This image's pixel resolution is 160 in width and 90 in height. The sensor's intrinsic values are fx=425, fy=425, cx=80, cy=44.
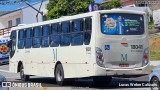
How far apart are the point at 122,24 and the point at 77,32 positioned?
77.2 inches

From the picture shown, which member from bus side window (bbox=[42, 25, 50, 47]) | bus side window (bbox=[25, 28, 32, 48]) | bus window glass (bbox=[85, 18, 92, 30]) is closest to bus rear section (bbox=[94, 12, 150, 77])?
bus window glass (bbox=[85, 18, 92, 30])

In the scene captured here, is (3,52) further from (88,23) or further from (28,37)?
(88,23)

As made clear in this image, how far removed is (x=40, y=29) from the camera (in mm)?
21250

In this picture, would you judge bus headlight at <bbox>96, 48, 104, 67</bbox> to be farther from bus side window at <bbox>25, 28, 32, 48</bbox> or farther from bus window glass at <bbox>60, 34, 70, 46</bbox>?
bus side window at <bbox>25, 28, 32, 48</bbox>

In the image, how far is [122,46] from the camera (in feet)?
54.9

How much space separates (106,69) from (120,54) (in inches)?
33.7

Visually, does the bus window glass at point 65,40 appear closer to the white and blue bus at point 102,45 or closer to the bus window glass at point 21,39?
the white and blue bus at point 102,45

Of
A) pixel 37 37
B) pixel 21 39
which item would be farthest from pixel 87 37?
pixel 21 39

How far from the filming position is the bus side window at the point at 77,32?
57.0 ft

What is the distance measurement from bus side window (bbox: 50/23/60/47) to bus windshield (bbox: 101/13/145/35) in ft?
10.7


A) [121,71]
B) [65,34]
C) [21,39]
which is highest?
[21,39]

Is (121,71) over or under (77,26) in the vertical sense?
under

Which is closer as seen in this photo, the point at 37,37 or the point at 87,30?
the point at 87,30

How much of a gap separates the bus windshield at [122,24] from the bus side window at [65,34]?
7.33 ft
